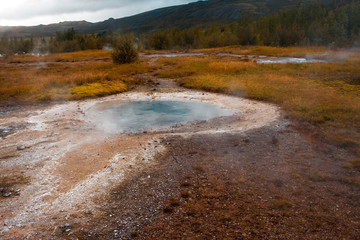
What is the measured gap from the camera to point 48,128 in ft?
39.3

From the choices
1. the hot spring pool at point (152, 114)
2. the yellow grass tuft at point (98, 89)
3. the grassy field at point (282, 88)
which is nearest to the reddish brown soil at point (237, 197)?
the grassy field at point (282, 88)

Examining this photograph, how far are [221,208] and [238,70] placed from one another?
78.1ft

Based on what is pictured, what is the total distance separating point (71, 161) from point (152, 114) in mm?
6646

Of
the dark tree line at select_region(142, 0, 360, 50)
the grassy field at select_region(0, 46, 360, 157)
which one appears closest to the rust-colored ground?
the grassy field at select_region(0, 46, 360, 157)

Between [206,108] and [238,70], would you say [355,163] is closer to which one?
[206,108]

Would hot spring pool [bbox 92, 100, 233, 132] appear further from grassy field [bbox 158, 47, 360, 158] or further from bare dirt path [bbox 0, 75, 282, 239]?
grassy field [bbox 158, 47, 360, 158]

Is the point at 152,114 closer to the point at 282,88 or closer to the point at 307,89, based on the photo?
the point at 282,88

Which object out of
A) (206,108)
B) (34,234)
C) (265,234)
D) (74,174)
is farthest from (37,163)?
(206,108)

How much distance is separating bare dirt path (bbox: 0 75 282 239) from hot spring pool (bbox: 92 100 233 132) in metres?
0.66

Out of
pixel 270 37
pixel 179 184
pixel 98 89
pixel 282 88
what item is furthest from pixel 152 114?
pixel 270 37

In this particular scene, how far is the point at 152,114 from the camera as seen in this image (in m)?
14.8

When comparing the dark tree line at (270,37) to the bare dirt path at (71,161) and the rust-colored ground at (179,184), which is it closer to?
the bare dirt path at (71,161)

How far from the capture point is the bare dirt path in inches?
235

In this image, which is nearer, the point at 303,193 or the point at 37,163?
the point at 303,193
